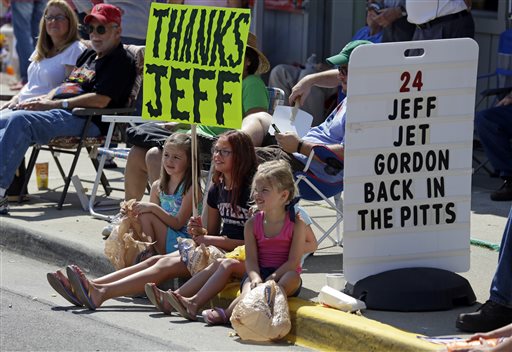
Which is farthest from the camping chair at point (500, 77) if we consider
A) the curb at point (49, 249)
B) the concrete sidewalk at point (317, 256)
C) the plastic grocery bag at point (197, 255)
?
the plastic grocery bag at point (197, 255)

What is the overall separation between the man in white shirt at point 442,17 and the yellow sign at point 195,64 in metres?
3.14

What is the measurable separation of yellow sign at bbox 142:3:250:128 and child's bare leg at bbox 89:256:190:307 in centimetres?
87

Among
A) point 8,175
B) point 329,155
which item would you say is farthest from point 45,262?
point 329,155

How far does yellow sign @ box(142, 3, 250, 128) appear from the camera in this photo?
23.1 ft

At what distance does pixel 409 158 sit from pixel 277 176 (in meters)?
0.75

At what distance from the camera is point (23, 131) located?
917 centimetres

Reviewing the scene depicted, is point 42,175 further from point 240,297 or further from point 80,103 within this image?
point 240,297

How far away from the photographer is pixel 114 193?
10.1m

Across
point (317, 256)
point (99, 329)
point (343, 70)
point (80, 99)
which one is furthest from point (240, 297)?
point (80, 99)

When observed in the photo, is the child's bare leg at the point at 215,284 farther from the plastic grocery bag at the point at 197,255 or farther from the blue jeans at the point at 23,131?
the blue jeans at the point at 23,131

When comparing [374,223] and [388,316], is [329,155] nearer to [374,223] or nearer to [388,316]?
[374,223]

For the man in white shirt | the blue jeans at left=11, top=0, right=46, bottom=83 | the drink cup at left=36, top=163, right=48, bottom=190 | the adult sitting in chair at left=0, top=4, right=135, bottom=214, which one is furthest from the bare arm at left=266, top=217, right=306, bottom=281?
the blue jeans at left=11, top=0, right=46, bottom=83

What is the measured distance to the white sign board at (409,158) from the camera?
646 cm

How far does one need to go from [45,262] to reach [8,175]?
107 centimetres
